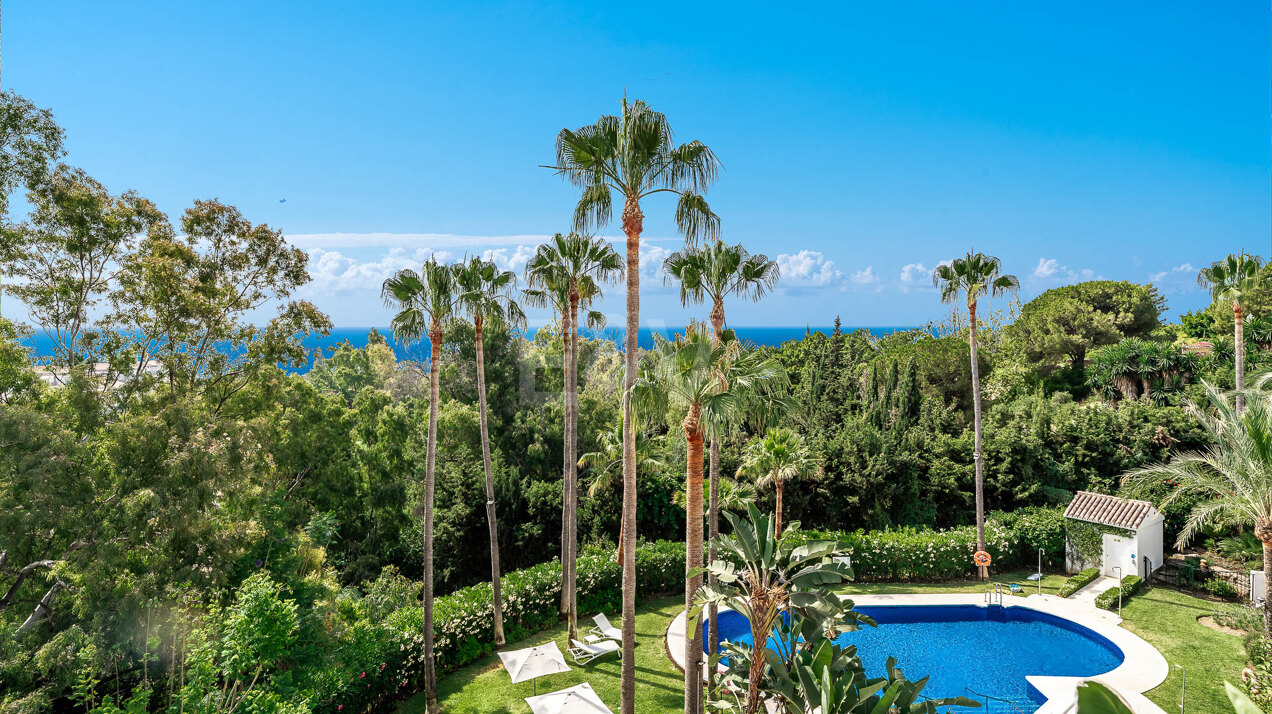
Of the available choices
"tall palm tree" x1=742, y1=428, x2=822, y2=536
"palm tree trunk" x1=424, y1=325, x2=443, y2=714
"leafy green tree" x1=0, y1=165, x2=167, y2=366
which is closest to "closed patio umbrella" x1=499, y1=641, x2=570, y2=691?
"palm tree trunk" x1=424, y1=325, x2=443, y2=714

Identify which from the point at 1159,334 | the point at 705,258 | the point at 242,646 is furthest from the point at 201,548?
the point at 1159,334

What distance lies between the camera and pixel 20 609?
1113 cm

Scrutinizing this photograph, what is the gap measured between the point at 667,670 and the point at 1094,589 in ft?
42.3

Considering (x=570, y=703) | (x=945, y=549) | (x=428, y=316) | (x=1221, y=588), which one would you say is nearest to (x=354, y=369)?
(x=428, y=316)

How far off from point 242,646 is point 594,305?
9.77 meters

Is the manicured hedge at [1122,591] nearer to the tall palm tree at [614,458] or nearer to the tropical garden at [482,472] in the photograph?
the tropical garden at [482,472]

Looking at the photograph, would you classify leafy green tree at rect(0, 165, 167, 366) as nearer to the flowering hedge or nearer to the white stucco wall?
the flowering hedge

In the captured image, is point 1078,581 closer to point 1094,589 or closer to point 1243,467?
point 1094,589

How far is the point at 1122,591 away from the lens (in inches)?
677

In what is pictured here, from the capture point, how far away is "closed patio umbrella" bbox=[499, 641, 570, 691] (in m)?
12.4

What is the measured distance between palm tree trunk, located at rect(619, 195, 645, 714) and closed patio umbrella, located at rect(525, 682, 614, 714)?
192 cm

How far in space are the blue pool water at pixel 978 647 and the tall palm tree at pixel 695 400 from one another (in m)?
6.34

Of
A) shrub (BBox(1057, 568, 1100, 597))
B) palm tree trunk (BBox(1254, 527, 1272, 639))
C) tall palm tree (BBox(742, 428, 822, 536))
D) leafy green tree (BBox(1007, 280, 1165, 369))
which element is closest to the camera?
palm tree trunk (BBox(1254, 527, 1272, 639))

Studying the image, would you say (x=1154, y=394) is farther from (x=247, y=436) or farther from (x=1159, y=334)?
(x=247, y=436)
